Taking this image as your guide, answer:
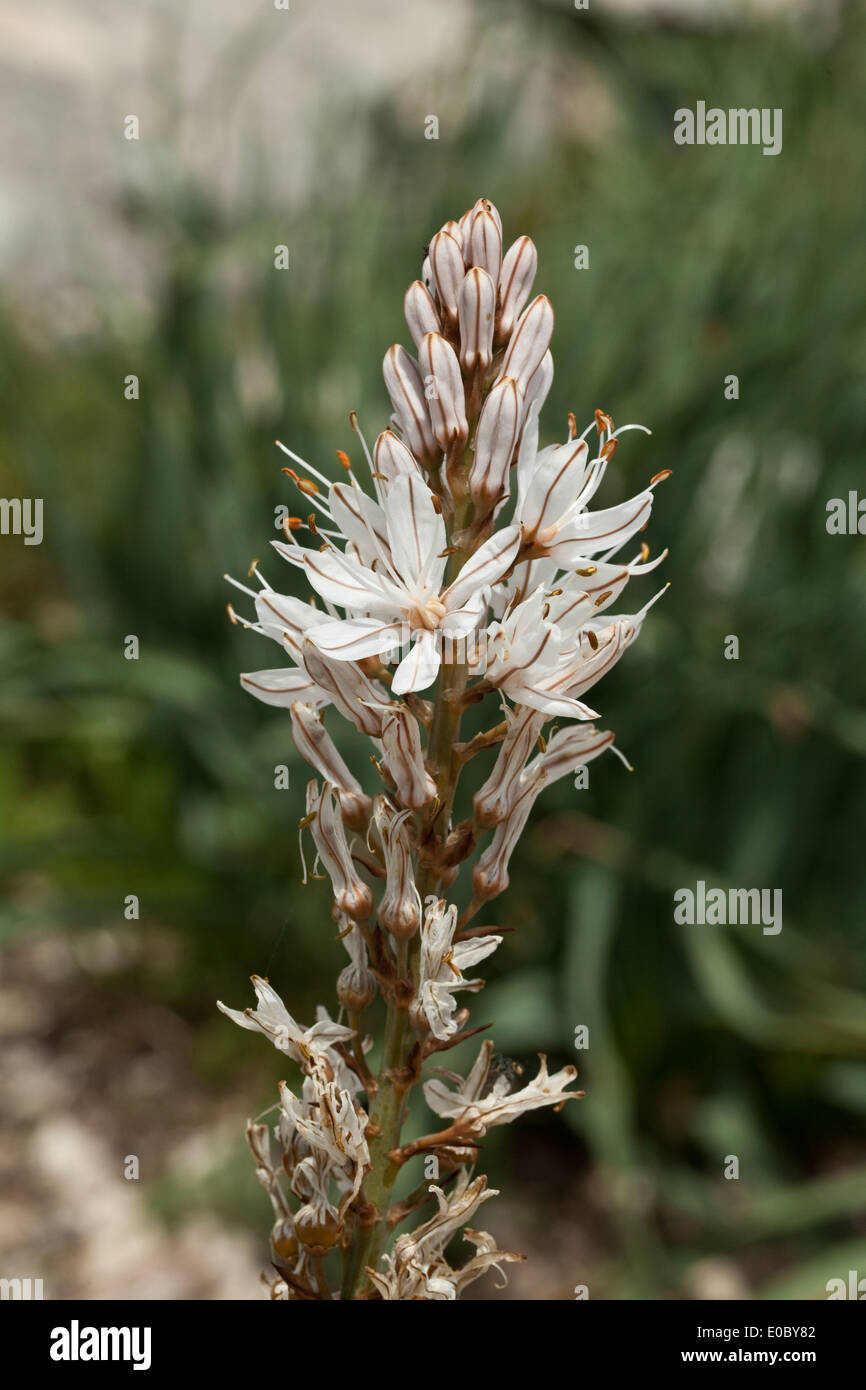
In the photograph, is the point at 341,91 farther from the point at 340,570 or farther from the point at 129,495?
the point at 340,570

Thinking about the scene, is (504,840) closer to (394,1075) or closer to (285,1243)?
(394,1075)

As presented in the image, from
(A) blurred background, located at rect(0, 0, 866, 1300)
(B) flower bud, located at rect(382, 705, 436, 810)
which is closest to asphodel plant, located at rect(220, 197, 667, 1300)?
(B) flower bud, located at rect(382, 705, 436, 810)

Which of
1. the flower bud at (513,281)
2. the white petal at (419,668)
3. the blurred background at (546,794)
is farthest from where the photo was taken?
the blurred background at (546,794)

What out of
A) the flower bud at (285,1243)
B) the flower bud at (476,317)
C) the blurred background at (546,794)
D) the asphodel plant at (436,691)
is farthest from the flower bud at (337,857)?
→ the blurred background at (546,794)

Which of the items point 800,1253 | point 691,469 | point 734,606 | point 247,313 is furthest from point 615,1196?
point 247,313

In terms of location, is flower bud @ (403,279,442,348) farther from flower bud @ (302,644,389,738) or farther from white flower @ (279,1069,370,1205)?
white flower @ (279,1069,370,1205)

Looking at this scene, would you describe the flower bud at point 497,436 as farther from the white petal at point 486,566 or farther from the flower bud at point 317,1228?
the flower bud at point 317,1228
